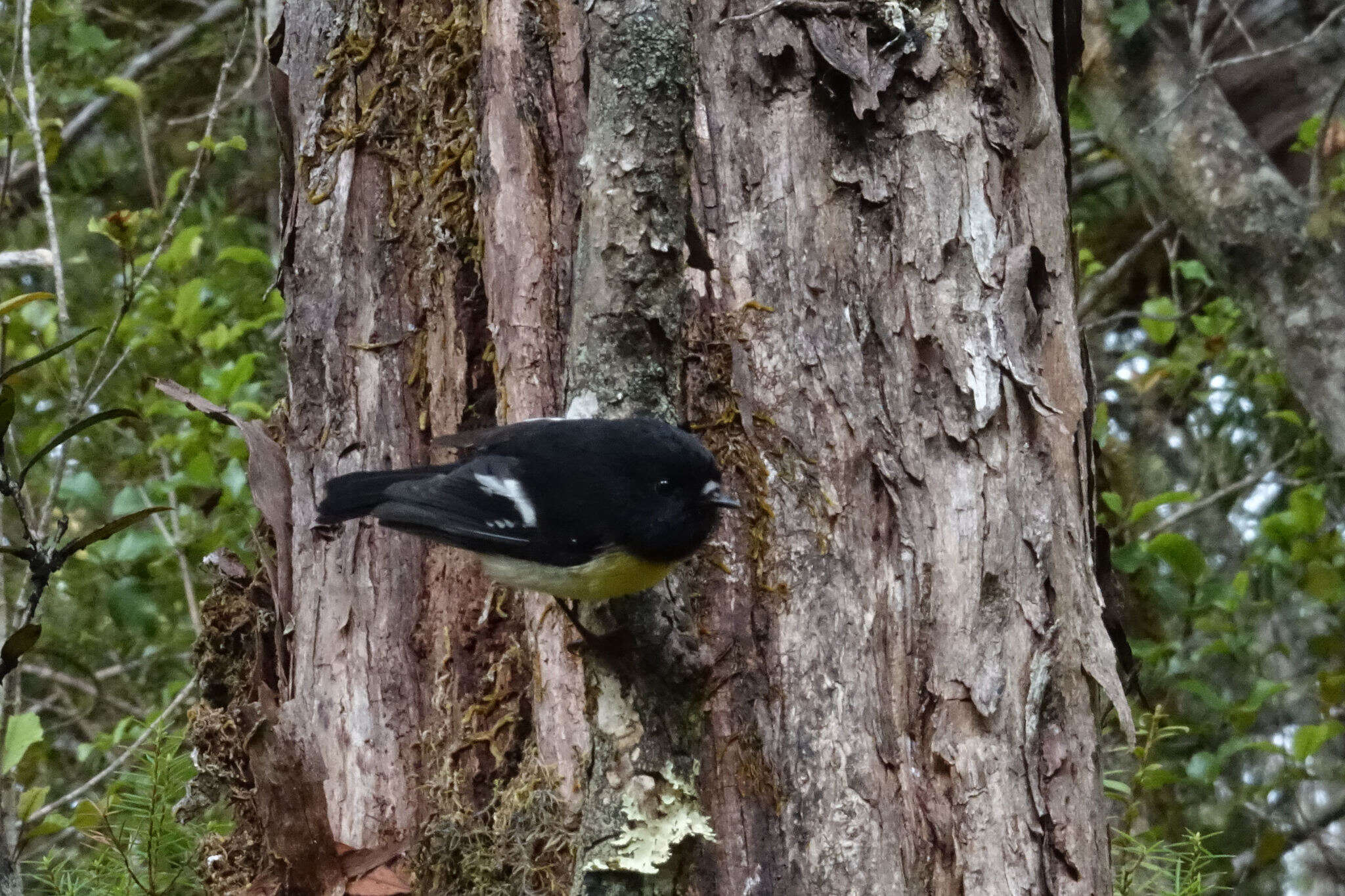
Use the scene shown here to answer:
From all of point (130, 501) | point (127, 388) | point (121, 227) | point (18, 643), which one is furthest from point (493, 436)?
point (127, 388)

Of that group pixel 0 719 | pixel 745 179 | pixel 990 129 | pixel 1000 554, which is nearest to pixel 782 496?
pixel 1000 554

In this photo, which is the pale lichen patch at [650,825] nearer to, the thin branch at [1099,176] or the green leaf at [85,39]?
the green leaf at [85,39]

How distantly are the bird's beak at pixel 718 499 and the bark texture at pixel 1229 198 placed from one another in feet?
10.1

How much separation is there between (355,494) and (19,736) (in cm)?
94

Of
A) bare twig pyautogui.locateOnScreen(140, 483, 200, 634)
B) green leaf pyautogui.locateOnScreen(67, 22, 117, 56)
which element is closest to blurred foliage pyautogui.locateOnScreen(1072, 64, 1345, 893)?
bare twig pyautogui.locateOnScreen(140, 483, 200, 634)

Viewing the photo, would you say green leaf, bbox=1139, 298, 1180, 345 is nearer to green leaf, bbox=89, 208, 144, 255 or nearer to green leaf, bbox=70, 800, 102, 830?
green leaf, bbox=89, 208, 144, 255

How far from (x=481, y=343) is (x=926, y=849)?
1486 millimetres

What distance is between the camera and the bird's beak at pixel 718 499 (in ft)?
7.33

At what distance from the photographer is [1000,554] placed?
8.25ft

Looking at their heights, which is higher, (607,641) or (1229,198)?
(1229,198)

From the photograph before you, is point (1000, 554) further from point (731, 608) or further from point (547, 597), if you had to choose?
point (547, 597)

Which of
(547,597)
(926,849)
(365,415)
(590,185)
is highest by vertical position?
(590,185)

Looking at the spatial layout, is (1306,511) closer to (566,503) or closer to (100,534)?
(566,503)

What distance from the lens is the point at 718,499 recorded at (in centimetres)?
224
